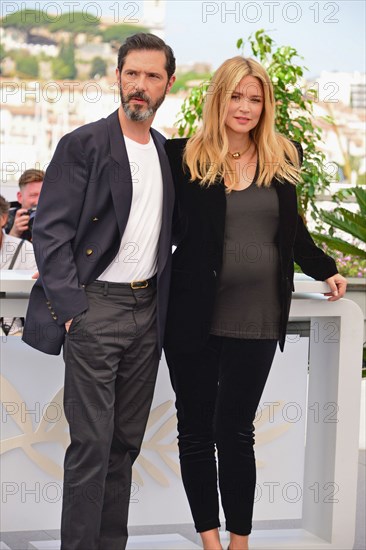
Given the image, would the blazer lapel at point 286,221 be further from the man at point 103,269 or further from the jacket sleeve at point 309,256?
the man at point 103,269

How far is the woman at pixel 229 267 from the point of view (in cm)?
272

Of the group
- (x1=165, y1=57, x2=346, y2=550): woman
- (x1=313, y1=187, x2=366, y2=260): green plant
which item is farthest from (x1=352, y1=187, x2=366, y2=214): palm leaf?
(x1=165, y1=57, x2=346, y2=550): woman

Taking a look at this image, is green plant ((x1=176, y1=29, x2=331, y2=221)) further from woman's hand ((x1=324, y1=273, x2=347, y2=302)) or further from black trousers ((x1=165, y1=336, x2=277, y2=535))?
black trousers ((x1=165, y1=336, x2=277, y2=535))

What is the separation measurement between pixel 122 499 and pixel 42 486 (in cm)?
43

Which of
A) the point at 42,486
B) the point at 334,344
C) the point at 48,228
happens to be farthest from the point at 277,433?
the point at 48,228

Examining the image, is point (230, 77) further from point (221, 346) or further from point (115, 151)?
point (221, 346)

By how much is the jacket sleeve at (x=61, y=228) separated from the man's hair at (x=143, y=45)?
0.31m

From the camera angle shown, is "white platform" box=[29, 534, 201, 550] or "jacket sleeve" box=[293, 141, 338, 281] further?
"white platform" box=[29, 534, 201, 550]

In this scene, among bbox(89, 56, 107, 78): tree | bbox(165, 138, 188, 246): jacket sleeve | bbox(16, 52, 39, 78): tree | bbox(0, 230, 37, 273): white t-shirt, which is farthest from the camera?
bbox(89, 56, 107, 78): tree

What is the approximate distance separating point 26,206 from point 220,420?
10.9 ft

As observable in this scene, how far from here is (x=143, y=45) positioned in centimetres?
260

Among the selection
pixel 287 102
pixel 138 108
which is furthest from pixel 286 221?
pixel 287 102

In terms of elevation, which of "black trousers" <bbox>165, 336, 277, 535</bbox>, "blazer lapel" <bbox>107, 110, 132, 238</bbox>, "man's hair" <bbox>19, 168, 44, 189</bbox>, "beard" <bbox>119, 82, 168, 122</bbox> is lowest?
"black trousers" <bbox>165, 336, 277, 535</bbox>

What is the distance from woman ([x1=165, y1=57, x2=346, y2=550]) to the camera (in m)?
2.72
